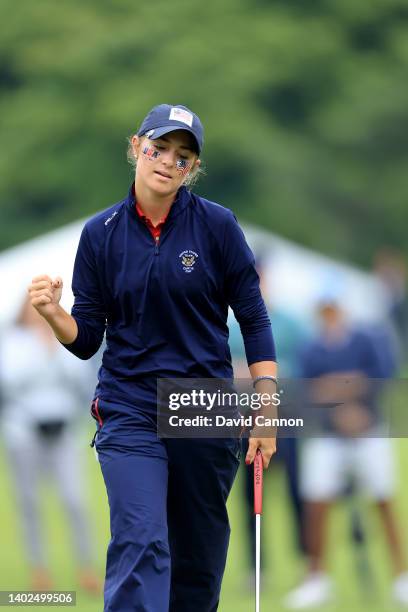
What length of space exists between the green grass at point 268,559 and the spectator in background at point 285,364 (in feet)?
0.55

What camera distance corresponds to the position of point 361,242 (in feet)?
96.1

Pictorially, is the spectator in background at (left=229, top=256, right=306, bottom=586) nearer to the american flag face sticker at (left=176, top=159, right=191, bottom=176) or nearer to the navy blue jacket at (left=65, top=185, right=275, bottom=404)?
the navy blue jacket at (left=65, top=185, right=275, bottom=404)

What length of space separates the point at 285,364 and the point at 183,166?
3403 millimetres

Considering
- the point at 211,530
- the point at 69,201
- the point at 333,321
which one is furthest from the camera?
the point at 69,201

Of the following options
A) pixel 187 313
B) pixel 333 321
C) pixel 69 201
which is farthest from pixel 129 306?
pixel 69 201

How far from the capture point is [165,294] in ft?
14.9

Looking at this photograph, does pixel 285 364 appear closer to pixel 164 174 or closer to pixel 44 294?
pixel 164 174

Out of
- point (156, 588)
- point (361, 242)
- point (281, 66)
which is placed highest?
point (281, 66)

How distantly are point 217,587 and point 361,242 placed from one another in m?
24.8

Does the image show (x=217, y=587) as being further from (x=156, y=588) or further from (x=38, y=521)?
(x=38, y=521)

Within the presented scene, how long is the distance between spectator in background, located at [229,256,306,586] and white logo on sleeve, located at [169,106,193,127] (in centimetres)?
320

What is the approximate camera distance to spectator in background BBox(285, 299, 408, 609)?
24.4 feet

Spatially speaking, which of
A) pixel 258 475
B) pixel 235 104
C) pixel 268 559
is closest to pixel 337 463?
pixel 268 559

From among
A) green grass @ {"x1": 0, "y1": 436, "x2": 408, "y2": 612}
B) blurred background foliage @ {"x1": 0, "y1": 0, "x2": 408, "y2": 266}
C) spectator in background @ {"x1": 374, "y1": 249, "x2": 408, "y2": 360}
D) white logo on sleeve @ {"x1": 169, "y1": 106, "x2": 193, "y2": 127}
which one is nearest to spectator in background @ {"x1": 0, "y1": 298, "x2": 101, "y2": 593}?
green grass @ {"x1": 0, "y1": 436, "x2": 408, "y2": 612}
